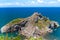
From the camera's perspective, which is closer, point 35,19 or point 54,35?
point 35,19

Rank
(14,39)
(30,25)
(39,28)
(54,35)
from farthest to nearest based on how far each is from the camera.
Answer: (54,35), (39,28), (30,25), (14,39)

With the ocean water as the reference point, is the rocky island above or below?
above

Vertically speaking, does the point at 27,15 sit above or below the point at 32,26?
below

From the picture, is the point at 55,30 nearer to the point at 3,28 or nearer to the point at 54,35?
the point at 54,35

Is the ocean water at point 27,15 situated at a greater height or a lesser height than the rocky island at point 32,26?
lesser

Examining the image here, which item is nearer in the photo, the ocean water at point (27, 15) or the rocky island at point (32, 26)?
the rocky island at point (32, 26)

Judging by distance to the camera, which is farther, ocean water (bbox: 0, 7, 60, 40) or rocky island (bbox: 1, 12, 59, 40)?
ocean water (bbox: 0, 7, 60, 40)

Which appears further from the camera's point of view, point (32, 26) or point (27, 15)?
point (27, 15)

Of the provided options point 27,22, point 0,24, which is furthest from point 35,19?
point 0,24
